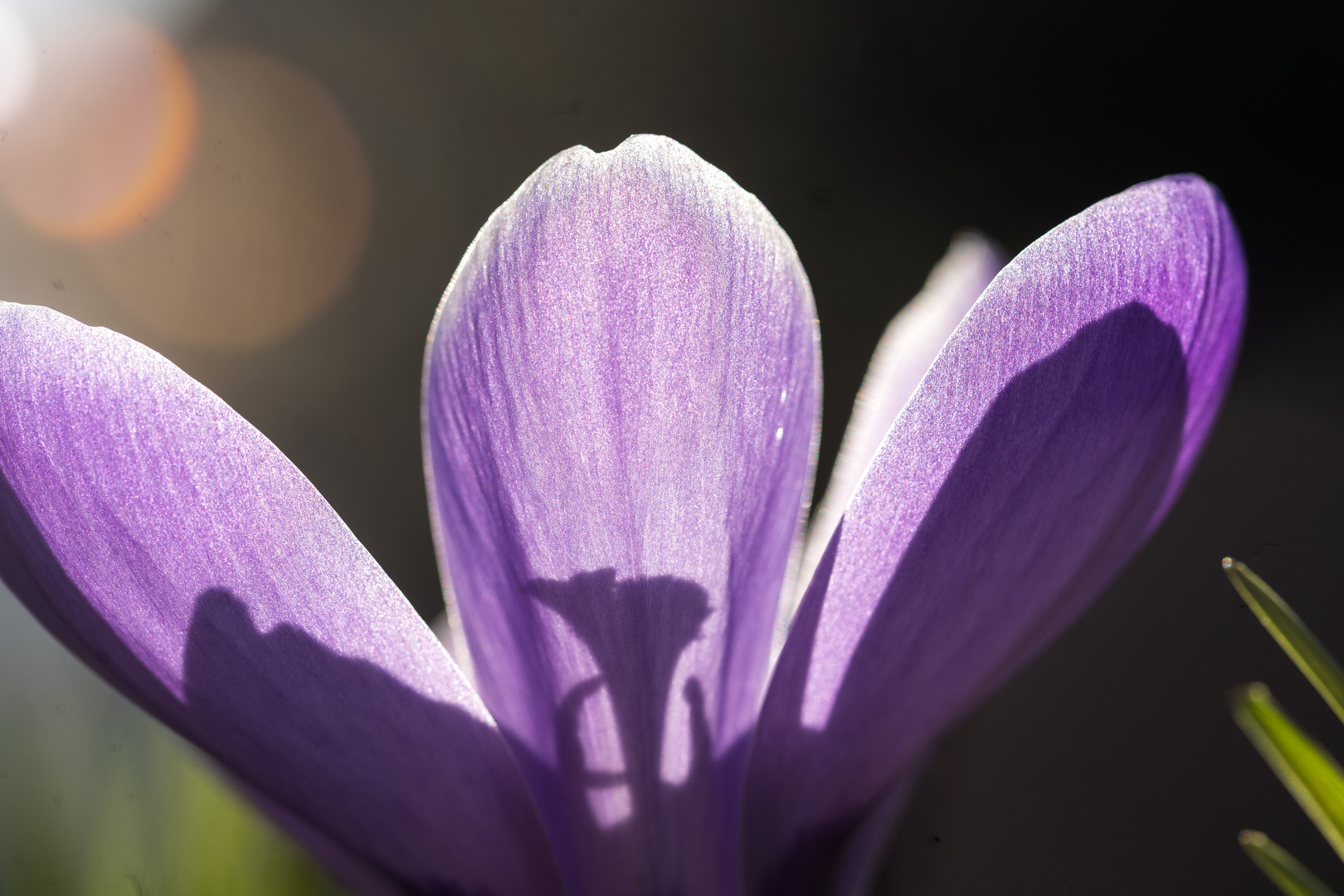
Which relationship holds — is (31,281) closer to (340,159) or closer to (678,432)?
(340,159)

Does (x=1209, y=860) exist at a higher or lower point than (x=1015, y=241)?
lower

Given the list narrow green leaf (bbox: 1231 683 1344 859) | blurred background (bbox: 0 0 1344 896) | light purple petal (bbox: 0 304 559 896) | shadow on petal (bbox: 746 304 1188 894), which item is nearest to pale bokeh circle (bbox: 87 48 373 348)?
blurred background (bbox: 0 0 1344 896)

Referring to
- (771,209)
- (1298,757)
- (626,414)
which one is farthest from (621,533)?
(771,209)

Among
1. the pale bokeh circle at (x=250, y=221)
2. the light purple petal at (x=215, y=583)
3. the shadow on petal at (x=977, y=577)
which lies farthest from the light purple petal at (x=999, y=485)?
the pale bokeh circle at (x=250, y=221)

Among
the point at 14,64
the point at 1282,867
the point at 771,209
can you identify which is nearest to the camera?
the point at 1282,867

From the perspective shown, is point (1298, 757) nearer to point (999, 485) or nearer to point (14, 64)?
point (999, 485)

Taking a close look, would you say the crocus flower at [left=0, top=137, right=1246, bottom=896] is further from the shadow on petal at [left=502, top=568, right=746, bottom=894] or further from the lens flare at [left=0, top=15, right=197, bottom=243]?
the lens flare at [left=0, top=15, right=197, bottom=243]

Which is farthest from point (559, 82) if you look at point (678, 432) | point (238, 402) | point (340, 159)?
point (678, 432)
